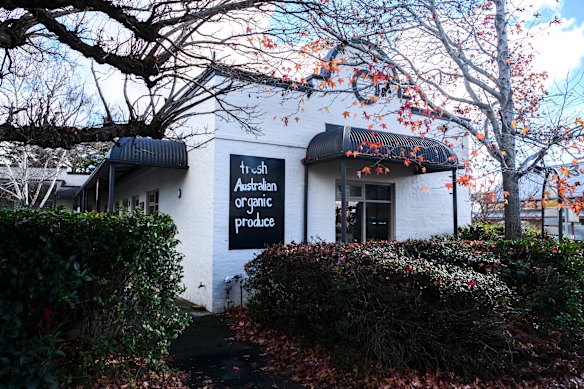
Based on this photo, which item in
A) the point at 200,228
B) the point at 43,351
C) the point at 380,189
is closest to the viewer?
the point at 43,351

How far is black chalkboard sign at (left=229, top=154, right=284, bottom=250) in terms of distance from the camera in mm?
7715

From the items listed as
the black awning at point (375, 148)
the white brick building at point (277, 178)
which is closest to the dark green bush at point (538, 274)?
the black awning at point (375, 148)

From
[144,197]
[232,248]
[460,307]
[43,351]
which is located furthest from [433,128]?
[43,351]

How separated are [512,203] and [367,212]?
3179 mm

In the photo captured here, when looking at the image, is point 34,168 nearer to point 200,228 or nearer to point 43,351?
point 200,228

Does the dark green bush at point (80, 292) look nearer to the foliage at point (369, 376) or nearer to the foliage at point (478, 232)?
the foliage at point (369, 376)

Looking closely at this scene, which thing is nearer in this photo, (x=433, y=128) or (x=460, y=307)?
(x=460, y=307)

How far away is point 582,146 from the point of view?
604 centimetres

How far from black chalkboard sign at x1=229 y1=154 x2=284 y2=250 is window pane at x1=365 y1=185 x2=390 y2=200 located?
245 centimetres

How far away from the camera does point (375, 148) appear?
25.4ft

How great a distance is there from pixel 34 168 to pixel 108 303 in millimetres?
18733

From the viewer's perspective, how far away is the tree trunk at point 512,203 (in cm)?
714

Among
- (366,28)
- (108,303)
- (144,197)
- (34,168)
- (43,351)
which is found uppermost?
(366,28)

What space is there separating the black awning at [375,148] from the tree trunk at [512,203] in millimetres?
1588
